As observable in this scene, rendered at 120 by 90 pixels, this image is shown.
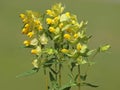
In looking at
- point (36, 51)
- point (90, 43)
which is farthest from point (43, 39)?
point (90, 43)

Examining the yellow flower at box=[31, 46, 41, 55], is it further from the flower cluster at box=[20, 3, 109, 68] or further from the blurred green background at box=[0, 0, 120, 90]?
the blurred green background at box=[0, 0, 120, 90]

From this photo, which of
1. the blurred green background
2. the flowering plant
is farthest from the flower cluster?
the blurred green background

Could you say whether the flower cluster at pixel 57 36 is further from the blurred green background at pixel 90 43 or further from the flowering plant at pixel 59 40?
the blurred green background at pixel 90 43

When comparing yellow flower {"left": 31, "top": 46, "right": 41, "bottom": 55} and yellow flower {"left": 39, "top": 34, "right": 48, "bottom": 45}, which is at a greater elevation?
yellow flower {"left": 39, "top": 34, "right": 48, "bottom": 45}

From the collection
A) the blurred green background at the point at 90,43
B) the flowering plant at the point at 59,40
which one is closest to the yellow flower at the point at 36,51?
the flowering plant at the point at 59,40

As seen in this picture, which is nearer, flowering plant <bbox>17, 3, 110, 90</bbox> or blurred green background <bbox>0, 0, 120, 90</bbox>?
flowering plant <bbox>17, 3, 110, 90</bbox>

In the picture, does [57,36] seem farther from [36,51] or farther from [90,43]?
[90,43]
